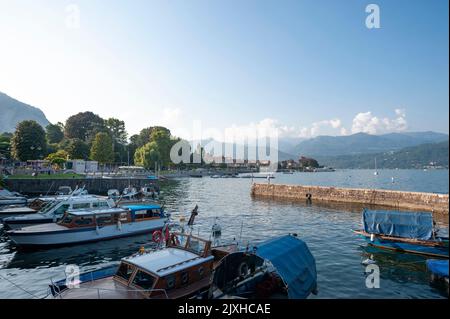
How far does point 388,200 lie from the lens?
155ft

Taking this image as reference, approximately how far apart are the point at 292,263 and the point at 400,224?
53.2 ft

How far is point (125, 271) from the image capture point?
1312 cm

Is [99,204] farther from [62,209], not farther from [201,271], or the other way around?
[201,271]

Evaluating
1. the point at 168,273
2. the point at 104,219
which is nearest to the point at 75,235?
the point at 104,219

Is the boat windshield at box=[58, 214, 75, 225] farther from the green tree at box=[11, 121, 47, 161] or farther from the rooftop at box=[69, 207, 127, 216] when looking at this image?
the green tree at box=[11, 121, 47, 161]

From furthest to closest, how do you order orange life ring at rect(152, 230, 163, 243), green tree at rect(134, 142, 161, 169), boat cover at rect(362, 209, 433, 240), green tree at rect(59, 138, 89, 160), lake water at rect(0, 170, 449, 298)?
green tree at rect(134, 142, 161, 169) → green tree at rect(59, 138, 89, 160) → boat cover at rect(362, 209, 433, 240) → orange life ring at rect(152, 230, 163, 243) → lake water at rect(0, 170, 449, 298)

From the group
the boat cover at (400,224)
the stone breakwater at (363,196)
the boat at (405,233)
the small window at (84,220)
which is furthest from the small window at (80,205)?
the stone breakwater at (363,196)

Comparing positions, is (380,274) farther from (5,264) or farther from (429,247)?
(5,264)

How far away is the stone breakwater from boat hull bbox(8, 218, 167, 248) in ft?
118

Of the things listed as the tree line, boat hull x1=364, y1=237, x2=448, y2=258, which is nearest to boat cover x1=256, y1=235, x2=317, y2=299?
boat hull x1=364, y1=237, x2=448, y2=258

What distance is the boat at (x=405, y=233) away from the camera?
21.9 m

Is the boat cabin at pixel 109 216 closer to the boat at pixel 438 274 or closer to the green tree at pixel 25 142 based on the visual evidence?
the boat at pixel 438 274

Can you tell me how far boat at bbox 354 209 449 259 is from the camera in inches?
861

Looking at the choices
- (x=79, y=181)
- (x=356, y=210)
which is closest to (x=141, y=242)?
(x=356, y=210)
